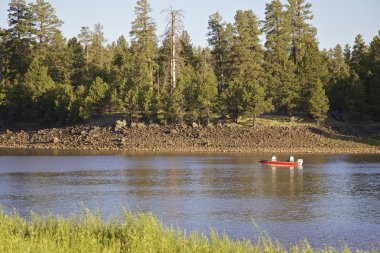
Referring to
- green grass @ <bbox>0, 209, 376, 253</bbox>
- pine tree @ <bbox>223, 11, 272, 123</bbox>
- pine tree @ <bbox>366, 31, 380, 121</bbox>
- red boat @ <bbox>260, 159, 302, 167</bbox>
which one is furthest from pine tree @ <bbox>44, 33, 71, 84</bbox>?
green grass @ <bbox>0, 209, 376, 253</bbox>

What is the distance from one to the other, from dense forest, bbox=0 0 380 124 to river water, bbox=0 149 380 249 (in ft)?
55.6

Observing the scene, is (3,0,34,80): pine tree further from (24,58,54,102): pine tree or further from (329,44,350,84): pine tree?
(329,44,350,84): pine tree

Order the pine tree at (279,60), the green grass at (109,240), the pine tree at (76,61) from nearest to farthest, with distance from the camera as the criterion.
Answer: the green grass at (109,240), the pine tree at (279,60), the pine tree at (76,61)

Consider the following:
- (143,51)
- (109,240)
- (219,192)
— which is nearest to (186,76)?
(143,51)

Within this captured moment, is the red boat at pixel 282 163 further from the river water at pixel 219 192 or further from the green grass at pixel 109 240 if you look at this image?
the green grass at pixel 109 240

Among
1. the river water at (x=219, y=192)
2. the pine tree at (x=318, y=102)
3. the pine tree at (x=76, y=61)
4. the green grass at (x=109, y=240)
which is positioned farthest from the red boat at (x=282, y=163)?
the pine tree at (x=76, y=61)

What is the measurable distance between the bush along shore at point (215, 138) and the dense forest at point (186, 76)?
2.58 metres

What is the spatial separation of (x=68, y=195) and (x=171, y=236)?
75.3 feet

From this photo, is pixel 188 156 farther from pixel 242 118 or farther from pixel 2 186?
pixel 2 186

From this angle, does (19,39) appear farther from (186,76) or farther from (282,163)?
(282,163)

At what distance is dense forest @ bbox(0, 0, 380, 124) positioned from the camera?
87.4 m

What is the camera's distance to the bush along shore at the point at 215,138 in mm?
80938

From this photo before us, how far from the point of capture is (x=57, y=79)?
10562cm

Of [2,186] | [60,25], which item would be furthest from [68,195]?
[60,25]
